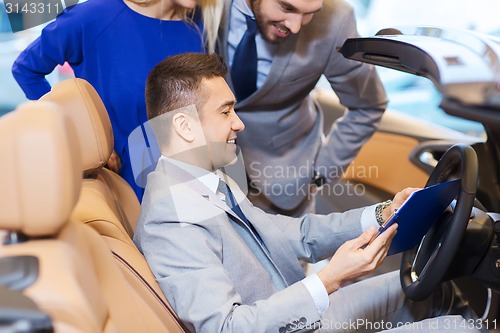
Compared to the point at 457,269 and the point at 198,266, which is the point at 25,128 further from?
the point at 457,269

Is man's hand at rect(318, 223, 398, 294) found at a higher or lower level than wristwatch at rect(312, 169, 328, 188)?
higher

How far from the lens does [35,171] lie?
888mm

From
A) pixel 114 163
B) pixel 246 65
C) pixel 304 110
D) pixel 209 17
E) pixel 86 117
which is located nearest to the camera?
pixel 86 117

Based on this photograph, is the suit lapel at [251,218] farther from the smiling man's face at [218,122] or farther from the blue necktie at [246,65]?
the blue necktie at [246,65]

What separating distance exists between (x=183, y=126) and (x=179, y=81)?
11 cm

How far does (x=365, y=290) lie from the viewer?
1661mm

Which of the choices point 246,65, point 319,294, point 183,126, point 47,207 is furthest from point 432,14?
point 47,207

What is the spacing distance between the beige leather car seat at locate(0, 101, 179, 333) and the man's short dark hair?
55 cm

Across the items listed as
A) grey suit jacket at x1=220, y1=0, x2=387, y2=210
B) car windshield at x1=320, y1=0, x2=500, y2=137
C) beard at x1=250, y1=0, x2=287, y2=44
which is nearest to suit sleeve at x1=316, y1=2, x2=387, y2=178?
grey suit jacket at x1=220, y1=0, x2=387, y2=210

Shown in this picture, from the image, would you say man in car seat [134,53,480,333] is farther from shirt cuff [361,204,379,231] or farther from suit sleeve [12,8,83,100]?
suit sleeve [12,8,83,100]

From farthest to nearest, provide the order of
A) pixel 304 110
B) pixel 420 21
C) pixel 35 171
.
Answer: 1. pixel 420 21
2. pixel 304 110
3. pixel 35 171

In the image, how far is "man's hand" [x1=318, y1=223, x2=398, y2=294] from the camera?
133 centimetres

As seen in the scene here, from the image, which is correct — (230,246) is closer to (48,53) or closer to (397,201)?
(397,201)

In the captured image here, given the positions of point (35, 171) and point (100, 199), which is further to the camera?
point (100, 199)
